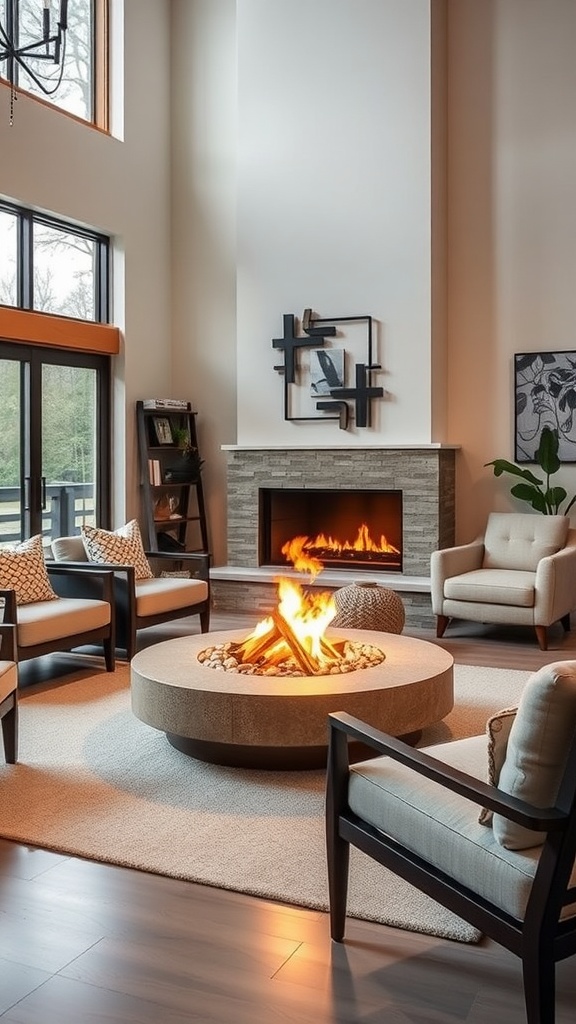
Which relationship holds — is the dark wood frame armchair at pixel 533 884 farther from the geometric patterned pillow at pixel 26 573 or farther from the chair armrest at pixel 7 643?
the geometric patterned pillow at pixel 26 573

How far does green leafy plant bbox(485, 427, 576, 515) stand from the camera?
6988 millimetres

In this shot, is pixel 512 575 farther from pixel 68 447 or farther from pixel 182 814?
pixel 182 814

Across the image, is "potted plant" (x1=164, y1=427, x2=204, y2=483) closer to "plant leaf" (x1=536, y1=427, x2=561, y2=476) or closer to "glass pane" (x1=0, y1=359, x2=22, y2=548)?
"glass pane" (x1=0, y1=359, x2=22, y2=548)

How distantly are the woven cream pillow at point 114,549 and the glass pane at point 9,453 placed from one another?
918mm

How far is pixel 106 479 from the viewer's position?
8.00 meters

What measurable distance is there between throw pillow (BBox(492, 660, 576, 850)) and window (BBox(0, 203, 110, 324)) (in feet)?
19.1

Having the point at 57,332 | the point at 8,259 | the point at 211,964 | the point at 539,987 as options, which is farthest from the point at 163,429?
the point at 539,987

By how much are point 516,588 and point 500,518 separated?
92 centimetres

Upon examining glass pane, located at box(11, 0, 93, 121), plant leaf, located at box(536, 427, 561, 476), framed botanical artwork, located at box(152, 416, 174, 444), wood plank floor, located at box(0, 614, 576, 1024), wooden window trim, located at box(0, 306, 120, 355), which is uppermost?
glass pane, located at box(11, 0, 93, 121)

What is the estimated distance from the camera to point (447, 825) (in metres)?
2.17

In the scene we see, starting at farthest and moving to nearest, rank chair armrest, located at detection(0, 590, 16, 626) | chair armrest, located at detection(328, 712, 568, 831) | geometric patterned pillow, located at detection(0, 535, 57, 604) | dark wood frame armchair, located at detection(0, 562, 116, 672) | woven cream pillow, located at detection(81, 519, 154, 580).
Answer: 1. woven cream pillow, located at detection(81, 519, 154, 580)
2. geometric patterned pillow, located at detection(0, 535, 57, 604)
3. dark wood frame armchair, located at detection(0, 562, 116, 672)
4. chair armrest, located at detection(0, 590, 16, 626)
5. chair armrest, located at detection(328, 712, 568, 831)

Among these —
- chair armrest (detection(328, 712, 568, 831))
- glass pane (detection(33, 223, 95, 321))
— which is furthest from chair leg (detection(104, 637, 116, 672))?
chair armrest (detection(328, 712, 568, 831))

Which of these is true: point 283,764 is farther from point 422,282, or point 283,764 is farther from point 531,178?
point 531,178

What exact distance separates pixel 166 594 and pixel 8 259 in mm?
2817
